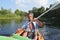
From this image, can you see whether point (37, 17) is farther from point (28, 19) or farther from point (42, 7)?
point (42, 7)

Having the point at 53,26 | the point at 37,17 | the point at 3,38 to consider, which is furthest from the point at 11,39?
the point at 53,26

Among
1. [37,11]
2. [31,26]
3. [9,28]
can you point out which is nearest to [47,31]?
[9,28]

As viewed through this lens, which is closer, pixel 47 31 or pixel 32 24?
pixel 32 24

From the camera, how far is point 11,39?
395 cm

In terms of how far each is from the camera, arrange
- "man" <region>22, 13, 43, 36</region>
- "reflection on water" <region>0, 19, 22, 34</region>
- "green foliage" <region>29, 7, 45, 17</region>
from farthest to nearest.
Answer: "reflection on water" <region>0, 19, 22, 34</region> < "green foliage" <region>29, 7, 45, 17</region> < "man" <region>22, 13, 43, 36</region>

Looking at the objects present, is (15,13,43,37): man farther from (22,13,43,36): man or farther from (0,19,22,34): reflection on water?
(0,19,22,34): reflection on water

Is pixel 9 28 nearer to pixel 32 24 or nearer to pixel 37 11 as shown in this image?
pixel 37 11

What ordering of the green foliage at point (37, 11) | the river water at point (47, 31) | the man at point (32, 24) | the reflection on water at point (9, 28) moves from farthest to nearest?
the reflection on water at point (9, 28)
the river water at point (47, 31)
the green foliage at point (37, 11)
the man at point (32, 24)

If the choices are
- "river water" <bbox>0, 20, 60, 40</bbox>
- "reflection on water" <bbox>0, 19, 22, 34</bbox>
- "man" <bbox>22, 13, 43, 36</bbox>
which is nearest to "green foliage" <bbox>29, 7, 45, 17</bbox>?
"man" <bbox>22, 13, 43, 36</bbox>

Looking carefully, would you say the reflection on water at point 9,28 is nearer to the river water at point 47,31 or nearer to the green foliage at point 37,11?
the river water at point 47,31

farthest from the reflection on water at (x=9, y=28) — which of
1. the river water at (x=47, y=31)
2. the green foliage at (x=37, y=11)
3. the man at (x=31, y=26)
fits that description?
the man at (x=31, y=26)

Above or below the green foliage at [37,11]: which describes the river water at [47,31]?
below

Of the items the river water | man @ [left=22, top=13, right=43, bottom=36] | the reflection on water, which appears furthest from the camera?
the reflection on water

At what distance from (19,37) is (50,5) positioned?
1044 mm
